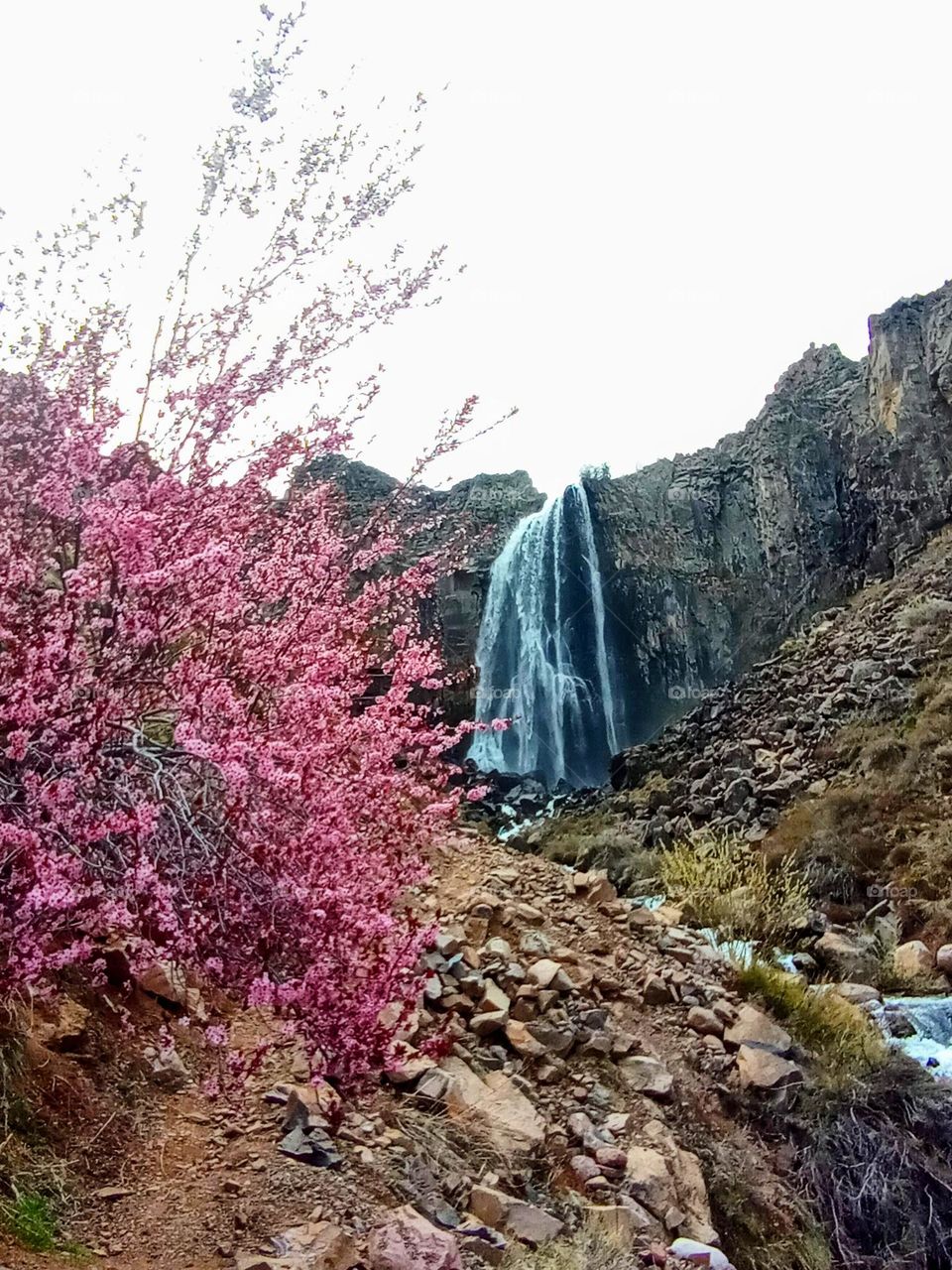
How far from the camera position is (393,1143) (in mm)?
3020

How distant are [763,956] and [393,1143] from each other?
383 centimetres

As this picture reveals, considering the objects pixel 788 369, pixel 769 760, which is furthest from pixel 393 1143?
pixel 788 369

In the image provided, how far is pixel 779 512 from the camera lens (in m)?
25.4

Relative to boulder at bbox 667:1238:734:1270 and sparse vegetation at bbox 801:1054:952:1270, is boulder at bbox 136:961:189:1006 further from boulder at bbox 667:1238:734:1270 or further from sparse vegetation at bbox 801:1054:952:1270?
sparse vegetation at bbox 801:1054:952:1270

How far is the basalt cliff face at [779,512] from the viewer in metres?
20.5

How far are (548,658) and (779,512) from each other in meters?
8.26

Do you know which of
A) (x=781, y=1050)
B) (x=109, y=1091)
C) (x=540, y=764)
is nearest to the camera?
(x=109, y=1091)

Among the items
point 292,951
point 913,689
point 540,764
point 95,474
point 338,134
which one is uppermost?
point 338,134

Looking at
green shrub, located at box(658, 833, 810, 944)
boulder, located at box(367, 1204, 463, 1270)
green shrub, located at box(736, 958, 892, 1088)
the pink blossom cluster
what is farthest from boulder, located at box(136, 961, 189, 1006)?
green shrub, located at box(658, 833, 810, 944)

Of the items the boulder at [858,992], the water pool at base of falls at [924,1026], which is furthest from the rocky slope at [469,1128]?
the boulder at [858,992]

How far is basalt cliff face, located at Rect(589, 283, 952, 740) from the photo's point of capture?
20.5 meters

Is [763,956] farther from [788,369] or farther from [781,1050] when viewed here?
[788,369]

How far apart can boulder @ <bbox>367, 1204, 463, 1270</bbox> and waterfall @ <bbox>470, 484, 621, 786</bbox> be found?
826 inches

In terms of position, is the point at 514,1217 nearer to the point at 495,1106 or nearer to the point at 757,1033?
the point at 495,1106
